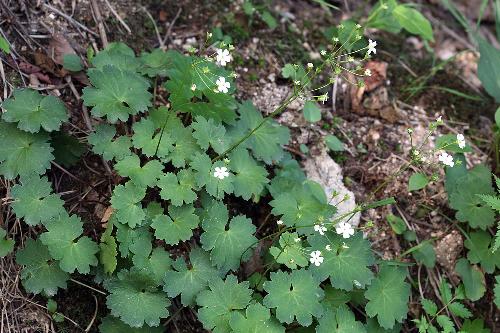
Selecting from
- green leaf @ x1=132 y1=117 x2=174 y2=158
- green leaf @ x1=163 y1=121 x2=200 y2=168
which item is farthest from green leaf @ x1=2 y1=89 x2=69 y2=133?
green leaf @ x1=163 y1=121 x2=200 y2=168

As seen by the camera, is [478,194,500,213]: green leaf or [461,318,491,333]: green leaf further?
[461,318,491,333]: green leaf

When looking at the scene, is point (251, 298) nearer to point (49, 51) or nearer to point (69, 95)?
point (69, 95)

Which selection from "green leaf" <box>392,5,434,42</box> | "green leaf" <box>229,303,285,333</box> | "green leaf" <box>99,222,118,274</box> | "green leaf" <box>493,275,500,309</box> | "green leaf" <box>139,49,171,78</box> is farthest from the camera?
"green leaf" <box>392,5,434,42</box>

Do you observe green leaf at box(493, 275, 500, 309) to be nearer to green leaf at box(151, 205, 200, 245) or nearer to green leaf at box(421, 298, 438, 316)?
green leaf at box(421, 298, 438, 316)

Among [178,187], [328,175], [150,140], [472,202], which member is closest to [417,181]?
[472,202]

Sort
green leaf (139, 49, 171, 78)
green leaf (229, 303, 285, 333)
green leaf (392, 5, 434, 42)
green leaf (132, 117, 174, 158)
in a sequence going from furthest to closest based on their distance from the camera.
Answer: green leaf (392, 5, 434, 42) < green leaf (139, 49, 171, 78) < green leaf (132, 117, 174, 158) < green leaf (229, 303, 285, 333)

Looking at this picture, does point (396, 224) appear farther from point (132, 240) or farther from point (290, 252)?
point (132, 240)

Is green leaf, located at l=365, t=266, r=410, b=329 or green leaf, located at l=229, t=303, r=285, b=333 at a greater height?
green leaf, located at l=229, t=303, r=285, b=333
